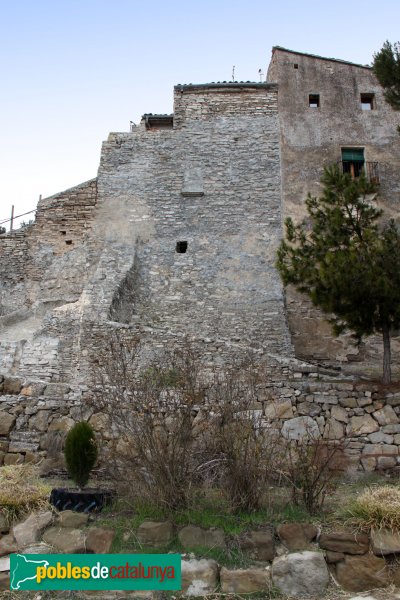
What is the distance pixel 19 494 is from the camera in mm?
6020

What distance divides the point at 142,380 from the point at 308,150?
480 inches

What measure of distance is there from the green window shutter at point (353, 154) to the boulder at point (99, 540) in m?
14.4

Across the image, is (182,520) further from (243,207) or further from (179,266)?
(243,207)

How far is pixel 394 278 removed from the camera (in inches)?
366

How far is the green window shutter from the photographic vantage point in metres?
17.0

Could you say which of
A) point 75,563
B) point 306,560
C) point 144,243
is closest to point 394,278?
point 306,560

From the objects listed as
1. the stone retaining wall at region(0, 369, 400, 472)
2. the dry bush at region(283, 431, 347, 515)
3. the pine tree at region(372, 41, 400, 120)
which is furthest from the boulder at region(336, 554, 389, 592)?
the pine tree at region(372, 41, 400, 120)

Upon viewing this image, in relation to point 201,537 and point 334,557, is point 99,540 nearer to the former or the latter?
point 201,537

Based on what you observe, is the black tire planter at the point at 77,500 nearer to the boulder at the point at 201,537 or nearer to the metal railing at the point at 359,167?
the boulder at the point at 201,537

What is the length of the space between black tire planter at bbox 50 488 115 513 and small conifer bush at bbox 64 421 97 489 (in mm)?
389

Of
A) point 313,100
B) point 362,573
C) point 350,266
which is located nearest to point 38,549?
point 362,573

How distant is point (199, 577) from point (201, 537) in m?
0.38

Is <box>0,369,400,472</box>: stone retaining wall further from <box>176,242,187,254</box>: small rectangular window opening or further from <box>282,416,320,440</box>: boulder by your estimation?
<box>176,242,187,254</box>: small rectangular window opening

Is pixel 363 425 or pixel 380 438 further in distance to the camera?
pixel 363 425
